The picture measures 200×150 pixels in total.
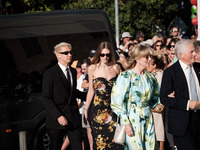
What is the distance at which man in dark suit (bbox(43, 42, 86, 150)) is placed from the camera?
22.0 ft

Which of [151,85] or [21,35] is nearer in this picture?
[151,85]

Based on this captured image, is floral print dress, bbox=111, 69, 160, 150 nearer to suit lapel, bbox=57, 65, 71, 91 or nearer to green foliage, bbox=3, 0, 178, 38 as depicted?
suit lapel, bbox=57, 65, 71, 91

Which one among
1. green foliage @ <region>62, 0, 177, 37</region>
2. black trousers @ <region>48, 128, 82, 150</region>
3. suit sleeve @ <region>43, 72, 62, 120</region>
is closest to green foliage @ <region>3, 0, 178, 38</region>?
green foliage @ <region>62, 0, 177, 37</region>

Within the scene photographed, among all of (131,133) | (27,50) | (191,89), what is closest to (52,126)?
(131,133)

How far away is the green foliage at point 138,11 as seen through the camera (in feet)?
73.9

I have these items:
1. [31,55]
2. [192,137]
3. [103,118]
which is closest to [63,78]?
[103,118]

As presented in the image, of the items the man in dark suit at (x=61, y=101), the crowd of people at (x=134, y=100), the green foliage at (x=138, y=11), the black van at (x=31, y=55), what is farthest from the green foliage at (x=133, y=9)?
the man in dark suit at (x=61, y=101)

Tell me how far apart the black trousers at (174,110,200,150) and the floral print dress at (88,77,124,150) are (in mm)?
1249

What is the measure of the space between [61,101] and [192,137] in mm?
1961

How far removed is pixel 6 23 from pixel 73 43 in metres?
1.37

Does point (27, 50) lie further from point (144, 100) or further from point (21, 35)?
point (144, 100)

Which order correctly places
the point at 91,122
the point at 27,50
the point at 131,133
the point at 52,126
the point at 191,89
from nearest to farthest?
1. the point at 131,133
2. the point at 191,89
3. the point at 52,126
4. the point at 91,122
5. the point at 27,50

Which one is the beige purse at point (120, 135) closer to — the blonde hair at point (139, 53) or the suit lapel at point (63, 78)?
the blonde hair at point (139, 53)

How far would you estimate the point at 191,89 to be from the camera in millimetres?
5965
